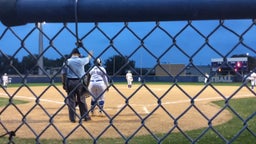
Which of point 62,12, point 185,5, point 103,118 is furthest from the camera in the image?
point 103,118

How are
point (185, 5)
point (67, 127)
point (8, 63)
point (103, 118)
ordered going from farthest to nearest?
point (103, 118)
point (67, 127)
point (8, 63)
point (185, 5)

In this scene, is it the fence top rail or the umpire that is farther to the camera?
the umpire

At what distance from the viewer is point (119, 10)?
203 centimetres

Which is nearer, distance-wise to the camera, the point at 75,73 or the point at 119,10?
the point at 119,10

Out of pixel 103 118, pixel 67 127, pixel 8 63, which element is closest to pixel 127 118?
pixel 103 118

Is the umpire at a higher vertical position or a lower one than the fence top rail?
lower

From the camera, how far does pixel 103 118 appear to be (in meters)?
11.6

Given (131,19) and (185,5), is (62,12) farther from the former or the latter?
(185,5)

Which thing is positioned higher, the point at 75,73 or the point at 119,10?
the point at 119,10

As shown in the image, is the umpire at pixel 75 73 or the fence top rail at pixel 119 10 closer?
the fence top rail at pixel 119 10

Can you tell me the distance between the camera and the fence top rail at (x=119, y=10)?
75.4 inches

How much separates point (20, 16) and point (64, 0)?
0.78ft

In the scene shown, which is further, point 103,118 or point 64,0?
Answer: point 103,118

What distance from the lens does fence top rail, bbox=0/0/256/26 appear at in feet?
6.29
